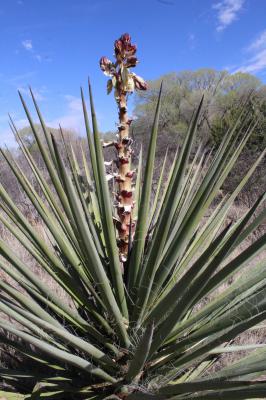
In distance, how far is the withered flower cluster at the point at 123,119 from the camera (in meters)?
1.86

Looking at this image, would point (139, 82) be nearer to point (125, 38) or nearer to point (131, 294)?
point (125, 38)

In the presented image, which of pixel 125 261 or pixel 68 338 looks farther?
pixel 125 261

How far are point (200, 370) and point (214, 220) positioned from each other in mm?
699

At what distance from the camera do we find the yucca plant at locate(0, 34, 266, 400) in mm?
1225

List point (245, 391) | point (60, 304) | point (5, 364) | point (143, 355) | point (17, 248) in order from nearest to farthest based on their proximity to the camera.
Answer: point (245, 391)
point (143, 355)
point (60, 304)
point (5, 364)
point (17, 248)

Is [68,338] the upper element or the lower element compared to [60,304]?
lower

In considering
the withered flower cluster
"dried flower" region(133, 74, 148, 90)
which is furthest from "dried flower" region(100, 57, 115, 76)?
"dried flower" region(133, 74, 148, 90)

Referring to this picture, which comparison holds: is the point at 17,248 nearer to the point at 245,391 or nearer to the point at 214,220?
the point at 214,220

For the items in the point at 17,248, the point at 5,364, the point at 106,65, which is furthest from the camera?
the point at 17,248

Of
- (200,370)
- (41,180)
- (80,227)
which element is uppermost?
(41,180)

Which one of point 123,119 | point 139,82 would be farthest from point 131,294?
point 139,82

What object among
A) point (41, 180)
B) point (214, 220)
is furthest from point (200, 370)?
point (41, 180)

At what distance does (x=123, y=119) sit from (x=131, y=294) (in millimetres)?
795

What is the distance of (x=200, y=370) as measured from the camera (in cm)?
189
